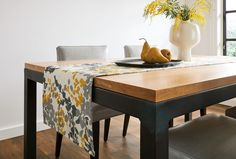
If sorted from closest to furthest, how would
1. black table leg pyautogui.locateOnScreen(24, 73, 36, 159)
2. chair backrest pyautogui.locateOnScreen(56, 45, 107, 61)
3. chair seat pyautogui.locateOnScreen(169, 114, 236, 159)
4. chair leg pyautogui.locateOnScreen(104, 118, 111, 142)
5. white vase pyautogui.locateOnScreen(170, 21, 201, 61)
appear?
chair seat pyautogui.locateOnScreen(169, 114, 236, 159), black table leg pyautogui.locateOnScreen(24, 73, 36, 159), white vase pyautogui.locateOnScreen(170, 21, 201, 61), chair backrest pyautogui.locateOnScreen(56, 45, 107, 61), chair leg pyautogui.locateOnScreen(104, 118, 111, 142)

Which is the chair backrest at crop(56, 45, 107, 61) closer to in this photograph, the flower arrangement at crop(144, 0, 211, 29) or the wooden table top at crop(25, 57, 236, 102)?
the flower arrangement at crop(144, 0, 211, 29)

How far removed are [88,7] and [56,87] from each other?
1.79m

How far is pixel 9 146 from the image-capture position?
2191 mm

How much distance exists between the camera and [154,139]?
2.45ft

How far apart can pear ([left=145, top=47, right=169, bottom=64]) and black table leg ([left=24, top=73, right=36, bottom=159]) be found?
68cm

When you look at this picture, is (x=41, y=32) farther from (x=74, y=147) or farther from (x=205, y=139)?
(x=205, y=139)

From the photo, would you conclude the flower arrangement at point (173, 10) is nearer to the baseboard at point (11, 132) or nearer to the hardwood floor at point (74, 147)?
the hardwood floor at point (74, 147)

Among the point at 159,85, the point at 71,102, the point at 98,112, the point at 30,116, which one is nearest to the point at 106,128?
the point at 98,112

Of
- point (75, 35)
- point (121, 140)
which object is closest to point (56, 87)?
point (121, 140)

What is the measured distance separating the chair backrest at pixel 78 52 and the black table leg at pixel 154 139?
4.11 feet

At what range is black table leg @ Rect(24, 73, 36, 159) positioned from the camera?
4.89 feet

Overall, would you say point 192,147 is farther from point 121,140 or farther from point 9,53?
point 9,53

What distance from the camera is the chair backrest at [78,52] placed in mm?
1904

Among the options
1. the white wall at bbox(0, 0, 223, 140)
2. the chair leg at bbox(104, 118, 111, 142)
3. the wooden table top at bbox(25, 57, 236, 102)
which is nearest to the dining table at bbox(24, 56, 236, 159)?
the wooden table top at bbox(25, 57, 236, 102)
